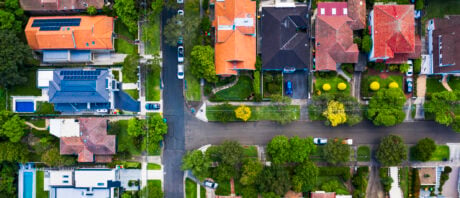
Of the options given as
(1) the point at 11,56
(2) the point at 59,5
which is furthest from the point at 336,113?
(1) the point at 11,56

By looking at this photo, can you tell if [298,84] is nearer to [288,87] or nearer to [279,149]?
[288,87]

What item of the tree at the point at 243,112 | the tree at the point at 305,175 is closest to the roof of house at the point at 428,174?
the tree at the point at 305,175

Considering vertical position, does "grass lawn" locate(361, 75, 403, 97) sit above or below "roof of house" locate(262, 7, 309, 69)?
below

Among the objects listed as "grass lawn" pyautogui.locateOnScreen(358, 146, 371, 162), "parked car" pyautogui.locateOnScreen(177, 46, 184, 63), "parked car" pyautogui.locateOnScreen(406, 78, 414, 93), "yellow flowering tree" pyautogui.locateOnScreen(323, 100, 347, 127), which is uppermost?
"parked car" pyautogui.locateOnScreen(177, 46, 184, 63)

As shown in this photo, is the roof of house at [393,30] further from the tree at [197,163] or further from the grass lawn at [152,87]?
the grass lawn at [152,87]

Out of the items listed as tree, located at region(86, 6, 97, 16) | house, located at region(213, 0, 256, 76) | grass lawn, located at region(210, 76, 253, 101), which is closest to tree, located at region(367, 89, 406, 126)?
grass lawn, located at region(210, 76, 253, 101)

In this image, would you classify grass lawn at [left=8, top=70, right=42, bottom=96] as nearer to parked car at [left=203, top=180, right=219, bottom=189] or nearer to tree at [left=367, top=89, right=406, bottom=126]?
parked car at [left=203, top=180, right=219, bottom=189]

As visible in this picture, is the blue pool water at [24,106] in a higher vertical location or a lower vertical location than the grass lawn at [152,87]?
lower

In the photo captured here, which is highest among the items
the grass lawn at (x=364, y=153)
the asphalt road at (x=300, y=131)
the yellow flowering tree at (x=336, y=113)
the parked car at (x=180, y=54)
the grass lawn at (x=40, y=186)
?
the parked car at (x=180, y=54)
